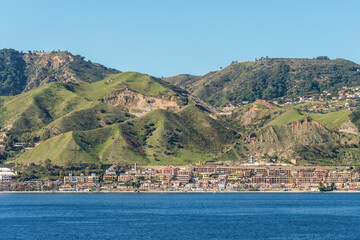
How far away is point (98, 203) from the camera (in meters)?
190

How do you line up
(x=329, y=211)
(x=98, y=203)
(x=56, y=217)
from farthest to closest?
(x=98, y=203) < (x=329, y=211) < (x=56, y=217)

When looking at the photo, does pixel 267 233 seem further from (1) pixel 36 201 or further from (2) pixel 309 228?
(1) pixel 36 201

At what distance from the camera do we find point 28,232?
124 metres

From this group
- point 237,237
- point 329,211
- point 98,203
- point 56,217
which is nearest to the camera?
point 237,237

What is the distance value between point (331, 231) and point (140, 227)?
113 ft

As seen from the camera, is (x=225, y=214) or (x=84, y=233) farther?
(x=225, y=214)

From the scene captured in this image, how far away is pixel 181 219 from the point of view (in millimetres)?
144250

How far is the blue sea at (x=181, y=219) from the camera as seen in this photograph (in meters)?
121

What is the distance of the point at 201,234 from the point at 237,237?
6756 mm

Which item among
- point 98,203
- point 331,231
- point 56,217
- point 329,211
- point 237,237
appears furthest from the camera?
point 98,203

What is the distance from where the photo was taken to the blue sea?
397 feet

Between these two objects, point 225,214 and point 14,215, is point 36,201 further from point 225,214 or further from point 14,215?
point 225,214

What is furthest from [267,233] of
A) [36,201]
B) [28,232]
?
[36,201]

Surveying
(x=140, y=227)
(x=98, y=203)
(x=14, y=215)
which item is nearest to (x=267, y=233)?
(x=140, y=227)
